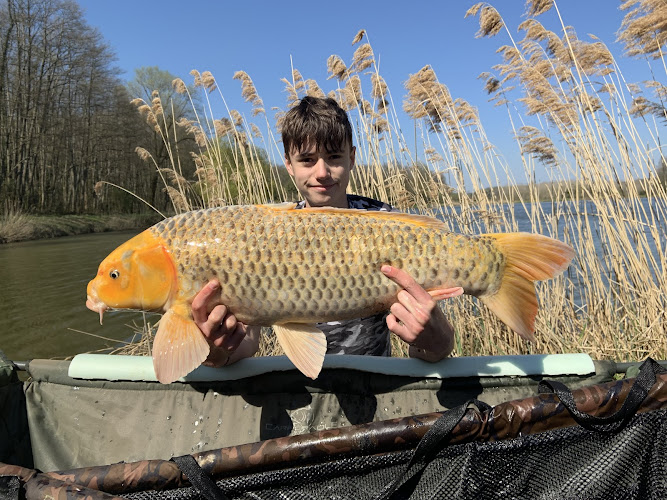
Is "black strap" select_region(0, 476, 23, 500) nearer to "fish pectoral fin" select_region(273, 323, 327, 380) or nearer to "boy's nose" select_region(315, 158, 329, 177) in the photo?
"fish pectoral fin" select_region(273, 323, 327, 380)

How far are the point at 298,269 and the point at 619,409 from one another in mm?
657

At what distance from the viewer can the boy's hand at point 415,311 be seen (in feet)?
3.36

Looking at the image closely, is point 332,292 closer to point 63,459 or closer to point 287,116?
point 287,116

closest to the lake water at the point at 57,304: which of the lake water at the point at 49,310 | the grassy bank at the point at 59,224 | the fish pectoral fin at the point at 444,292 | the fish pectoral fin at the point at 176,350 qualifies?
the lake water at the point at 49,310

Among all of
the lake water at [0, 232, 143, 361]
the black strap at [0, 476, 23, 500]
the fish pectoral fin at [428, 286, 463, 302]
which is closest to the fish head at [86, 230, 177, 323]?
the black strap at [0, 476, 23, 500]

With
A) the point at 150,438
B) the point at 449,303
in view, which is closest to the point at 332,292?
the point at 150,438

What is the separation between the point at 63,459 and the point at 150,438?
0.80 ft

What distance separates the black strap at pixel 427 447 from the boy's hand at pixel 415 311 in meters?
0.23

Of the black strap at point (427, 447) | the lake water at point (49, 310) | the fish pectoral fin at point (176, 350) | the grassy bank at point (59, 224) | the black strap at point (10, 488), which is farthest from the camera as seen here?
the grassy bank at point (59, 224)

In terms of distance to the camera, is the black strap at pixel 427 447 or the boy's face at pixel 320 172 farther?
the boy's face at pixel 320 172

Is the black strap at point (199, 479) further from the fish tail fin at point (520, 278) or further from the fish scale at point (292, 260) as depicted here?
the fish tail fin at point (520, 278)

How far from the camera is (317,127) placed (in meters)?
1.44

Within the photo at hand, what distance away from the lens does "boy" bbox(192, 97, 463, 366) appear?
105cm

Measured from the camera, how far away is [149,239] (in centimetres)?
104
